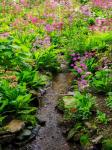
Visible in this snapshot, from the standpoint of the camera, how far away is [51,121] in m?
9.53

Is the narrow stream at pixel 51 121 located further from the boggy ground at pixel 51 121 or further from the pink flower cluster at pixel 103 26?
the pink flower cluster at pixel 103 26

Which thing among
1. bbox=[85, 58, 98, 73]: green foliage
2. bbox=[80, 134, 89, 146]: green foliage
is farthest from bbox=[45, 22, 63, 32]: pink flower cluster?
bbox=[80, 134, 89, 146]: green foliage

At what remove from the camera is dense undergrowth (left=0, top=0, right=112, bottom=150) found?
344 inches

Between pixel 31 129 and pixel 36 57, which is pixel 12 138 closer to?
pixel 31 129

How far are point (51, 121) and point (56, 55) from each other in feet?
14.5

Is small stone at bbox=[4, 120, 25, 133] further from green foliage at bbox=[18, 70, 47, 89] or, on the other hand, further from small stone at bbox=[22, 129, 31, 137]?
green foliage at bbox=[18, 70, 47, 89]

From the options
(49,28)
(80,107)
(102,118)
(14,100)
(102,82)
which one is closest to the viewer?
(102,118)

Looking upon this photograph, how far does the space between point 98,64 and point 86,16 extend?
548cm

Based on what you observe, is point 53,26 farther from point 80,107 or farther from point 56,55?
point 80,107

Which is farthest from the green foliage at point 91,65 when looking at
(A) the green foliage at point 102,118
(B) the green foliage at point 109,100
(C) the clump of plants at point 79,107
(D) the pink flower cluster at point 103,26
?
(A) the green foliage at point 102,118

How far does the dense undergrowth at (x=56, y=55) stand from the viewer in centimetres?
874

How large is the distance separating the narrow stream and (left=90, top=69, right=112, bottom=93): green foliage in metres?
1.14

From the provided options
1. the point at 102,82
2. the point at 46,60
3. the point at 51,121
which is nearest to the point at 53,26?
Answer: the point at 46,60

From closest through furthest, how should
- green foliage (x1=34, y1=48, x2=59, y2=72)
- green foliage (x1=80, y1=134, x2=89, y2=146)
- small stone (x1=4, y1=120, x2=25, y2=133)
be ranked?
green foliage (x1=80, y1=134, x2=89, y2=146) → small stone (x1=4, y1=120, x2=25, y2=133) → green foliage (x1=34, y1=48, x2=59, y2=72)
